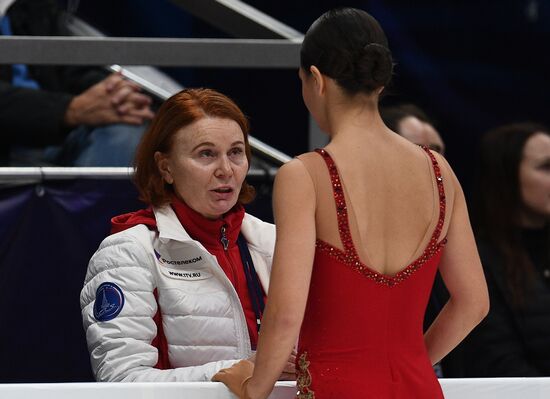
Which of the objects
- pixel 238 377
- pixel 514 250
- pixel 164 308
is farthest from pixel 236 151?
pixel 514 250

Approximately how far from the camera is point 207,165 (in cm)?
337

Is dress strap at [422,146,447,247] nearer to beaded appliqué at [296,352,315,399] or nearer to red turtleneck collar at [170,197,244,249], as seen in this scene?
Result: beaded appliqué at [296,352,315,399]

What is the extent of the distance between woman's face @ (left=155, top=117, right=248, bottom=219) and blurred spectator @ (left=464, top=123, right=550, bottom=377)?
1.43 meters

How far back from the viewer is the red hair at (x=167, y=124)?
11.0 ft

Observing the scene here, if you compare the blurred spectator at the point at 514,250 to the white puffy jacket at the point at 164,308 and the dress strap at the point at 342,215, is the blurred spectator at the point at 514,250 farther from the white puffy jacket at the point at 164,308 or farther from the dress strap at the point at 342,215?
the dress strap at the point at 342,215

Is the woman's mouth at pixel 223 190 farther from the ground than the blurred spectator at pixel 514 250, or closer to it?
farther from the ground

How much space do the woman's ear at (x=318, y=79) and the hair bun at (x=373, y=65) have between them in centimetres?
7

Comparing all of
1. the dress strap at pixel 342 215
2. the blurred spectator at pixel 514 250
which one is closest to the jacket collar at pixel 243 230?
the dress strap at pixel 342 215

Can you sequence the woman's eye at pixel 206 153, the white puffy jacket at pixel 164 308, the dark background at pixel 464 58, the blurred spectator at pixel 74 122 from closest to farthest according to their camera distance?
the white puffy jacket at pixel 164 308
the woman's eye at pixel 206 153
the blurred spectator at pixel 74 122
the dark background at pixel 464 58

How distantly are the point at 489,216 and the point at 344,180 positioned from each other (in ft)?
7.53

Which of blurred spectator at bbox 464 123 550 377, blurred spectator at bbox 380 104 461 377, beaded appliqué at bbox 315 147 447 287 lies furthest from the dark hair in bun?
blurred spectator at bbox 464 123 550 377

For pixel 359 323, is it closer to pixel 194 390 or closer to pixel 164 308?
pixel 194 390

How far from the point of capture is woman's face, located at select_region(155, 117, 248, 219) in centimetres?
335

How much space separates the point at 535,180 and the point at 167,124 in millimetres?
1927
